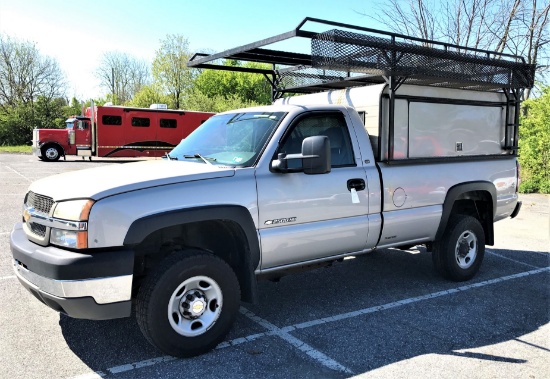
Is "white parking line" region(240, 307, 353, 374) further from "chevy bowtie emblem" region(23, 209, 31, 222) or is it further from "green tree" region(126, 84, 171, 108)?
"green tree" region(126, 84, 171, 108)

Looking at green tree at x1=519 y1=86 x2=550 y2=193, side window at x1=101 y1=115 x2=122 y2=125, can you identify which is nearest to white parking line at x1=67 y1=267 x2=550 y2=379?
green tree at x1=519 y1=86 x2=550 y2=193

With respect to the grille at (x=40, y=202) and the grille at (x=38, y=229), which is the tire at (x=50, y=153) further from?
the grille at (x=38, y=229)

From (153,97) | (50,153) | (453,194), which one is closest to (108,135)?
(50,153)

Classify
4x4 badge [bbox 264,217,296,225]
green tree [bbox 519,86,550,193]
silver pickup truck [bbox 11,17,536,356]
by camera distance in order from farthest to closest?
1. green tree [bbox 519,86,550,193]
2. 4x4 badge [bbox 264,217,296,225]
3. silver pickup truck [bbox 11,17,536,356]

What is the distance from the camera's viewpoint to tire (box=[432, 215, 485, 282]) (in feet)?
18.2

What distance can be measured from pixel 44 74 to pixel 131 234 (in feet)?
177

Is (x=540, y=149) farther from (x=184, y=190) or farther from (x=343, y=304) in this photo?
(x=184, y=190)

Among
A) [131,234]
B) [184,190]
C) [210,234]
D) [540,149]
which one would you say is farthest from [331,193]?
[540,149]

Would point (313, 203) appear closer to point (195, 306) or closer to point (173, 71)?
point (195, 306)

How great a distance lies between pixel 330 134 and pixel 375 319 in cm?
182

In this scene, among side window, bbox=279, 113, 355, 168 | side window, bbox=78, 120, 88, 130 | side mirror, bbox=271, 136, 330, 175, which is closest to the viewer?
side mirror, bbox=271, 136, 330, 175

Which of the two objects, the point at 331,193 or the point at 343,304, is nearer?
the point at 331,193

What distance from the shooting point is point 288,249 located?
420 cm

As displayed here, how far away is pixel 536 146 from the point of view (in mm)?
13617
